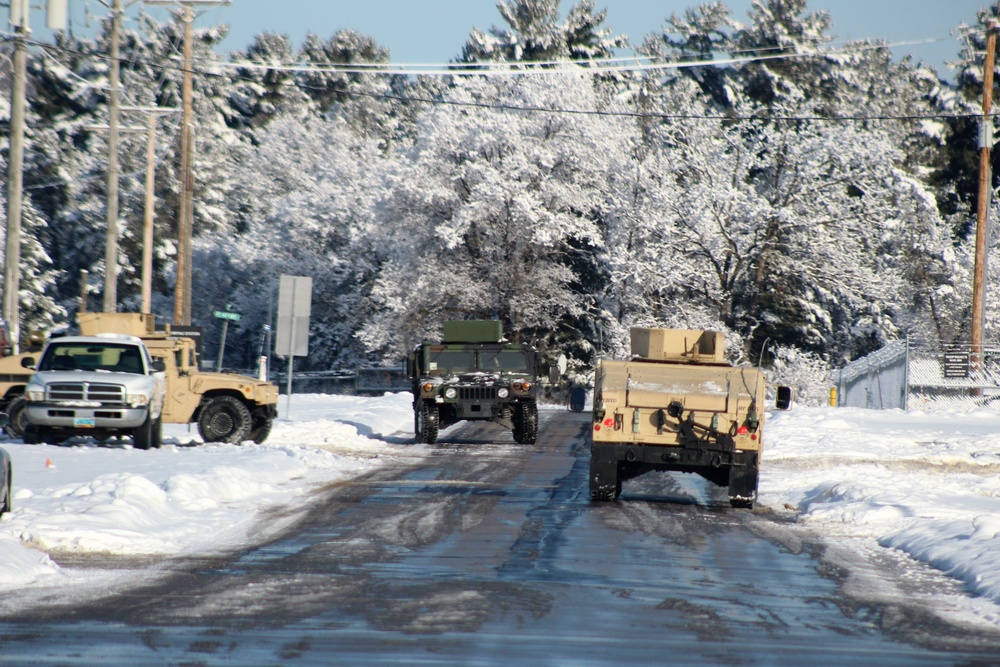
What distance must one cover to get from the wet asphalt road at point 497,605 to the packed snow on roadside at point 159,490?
2.69ft

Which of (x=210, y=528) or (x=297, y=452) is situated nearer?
(x=210, y=528)

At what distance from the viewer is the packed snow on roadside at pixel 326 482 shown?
35.7ft

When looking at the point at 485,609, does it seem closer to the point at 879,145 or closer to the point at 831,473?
the point at 831,473

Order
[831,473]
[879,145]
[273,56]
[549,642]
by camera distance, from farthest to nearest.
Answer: [273,56], [879,145], [831,473], [549,642]

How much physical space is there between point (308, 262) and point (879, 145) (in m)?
25.8

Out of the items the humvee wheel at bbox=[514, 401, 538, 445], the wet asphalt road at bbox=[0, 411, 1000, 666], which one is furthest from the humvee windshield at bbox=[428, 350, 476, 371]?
the wet asphalt road at bbox=[0, 411, 1000, 666]

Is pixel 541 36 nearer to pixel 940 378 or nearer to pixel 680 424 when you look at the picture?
pixel 940 378

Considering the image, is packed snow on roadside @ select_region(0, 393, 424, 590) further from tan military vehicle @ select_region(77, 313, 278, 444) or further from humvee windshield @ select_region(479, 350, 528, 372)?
humvee windshield @ select_region(479, 350, 528, 372)

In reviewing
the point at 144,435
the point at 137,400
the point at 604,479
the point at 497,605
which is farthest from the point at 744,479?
the point at 144,435

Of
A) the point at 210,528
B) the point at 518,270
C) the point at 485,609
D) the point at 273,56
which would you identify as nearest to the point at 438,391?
the point at 210,528

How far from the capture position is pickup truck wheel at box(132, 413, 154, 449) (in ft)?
67.6

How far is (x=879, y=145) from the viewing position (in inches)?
1886

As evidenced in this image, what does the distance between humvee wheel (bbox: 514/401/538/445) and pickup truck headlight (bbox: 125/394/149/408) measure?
8.64 meters

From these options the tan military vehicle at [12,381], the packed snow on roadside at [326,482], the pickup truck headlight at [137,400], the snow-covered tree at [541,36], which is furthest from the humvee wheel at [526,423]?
the snow-covered tree at [541,36]
